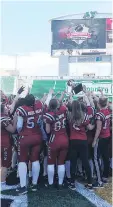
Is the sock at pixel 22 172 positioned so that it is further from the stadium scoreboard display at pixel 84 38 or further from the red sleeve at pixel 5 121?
the stadium scoreboard display at pixel 84 38

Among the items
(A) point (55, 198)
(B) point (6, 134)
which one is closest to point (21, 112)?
(B) point (6, 134)

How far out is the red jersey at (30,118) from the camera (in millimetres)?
5129

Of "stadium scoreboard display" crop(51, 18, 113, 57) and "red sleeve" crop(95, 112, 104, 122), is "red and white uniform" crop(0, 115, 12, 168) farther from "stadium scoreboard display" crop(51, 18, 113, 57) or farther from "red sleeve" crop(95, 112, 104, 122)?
"stadium scoreboard display" crop(51, 18, 113, 57)

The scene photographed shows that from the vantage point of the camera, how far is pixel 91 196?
5176 mm

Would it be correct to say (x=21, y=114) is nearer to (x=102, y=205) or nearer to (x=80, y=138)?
(x=80, y=138)

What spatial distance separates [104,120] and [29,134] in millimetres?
1386

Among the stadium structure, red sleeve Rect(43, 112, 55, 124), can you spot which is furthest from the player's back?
the stadium structure

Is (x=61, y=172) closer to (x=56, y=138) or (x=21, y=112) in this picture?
(x=56, y=138)

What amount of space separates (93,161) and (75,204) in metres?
1.09

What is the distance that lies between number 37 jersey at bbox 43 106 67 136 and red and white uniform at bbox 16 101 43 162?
0.20 metres

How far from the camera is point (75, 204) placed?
4.87 metres

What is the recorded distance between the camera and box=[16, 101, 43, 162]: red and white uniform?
516 cm

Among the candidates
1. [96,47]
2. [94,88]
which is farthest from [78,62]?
[94,88]

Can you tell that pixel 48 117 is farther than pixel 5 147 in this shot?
No
